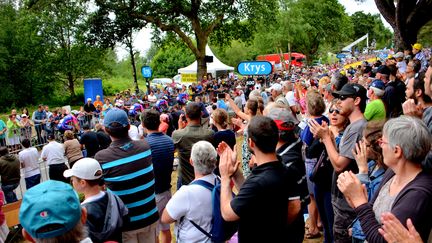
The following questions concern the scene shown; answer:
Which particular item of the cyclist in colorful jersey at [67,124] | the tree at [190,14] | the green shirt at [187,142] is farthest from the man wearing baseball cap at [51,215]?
the tree at [190,14]

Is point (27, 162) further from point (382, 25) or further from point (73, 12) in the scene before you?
point (382, 25)

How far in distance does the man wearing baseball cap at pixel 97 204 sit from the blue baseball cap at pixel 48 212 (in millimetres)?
1078

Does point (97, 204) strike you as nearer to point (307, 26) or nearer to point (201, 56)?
point (201, 56)

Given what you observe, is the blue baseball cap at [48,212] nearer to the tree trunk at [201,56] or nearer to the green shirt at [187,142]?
the green shirt at [187,142]

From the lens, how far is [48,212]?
1759 mm

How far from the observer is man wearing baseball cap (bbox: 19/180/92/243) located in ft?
5.76

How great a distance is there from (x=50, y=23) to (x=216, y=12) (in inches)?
531

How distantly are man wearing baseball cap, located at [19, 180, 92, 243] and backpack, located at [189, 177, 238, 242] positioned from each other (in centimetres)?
140

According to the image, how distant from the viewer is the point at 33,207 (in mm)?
1776

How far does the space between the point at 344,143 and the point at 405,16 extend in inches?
646

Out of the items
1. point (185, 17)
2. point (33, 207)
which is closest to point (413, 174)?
point (33, 207)

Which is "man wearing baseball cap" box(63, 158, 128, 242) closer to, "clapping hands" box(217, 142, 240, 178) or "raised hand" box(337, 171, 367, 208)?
"clapping hands" box(217, 142, 240, 178)

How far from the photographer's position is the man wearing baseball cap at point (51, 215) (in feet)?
5.76

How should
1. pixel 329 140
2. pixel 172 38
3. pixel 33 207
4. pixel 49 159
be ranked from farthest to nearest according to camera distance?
1. pixel 172 38
2. pixel 49 159
3. pixel 329 140
4. pixel 33 207
